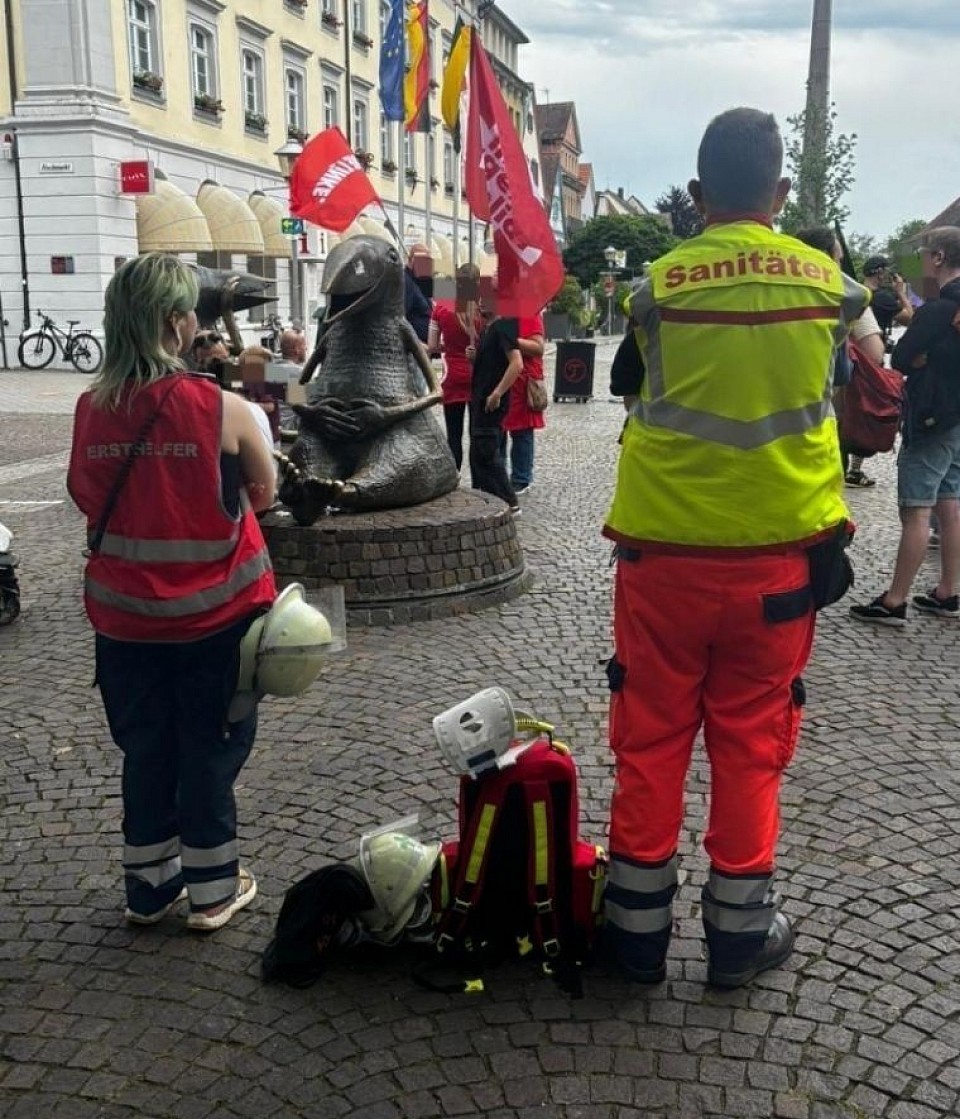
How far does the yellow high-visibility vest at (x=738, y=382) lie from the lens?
2744 mm

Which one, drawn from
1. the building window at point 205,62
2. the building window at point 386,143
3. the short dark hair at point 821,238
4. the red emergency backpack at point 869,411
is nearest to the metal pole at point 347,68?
the building window at point 386,143

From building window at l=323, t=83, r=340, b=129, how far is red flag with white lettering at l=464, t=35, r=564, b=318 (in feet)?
93.2

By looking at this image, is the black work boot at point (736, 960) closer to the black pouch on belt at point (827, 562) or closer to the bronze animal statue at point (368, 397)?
the black pouch on belt at point (827, 562)

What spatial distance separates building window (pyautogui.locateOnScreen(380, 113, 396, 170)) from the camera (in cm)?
3994

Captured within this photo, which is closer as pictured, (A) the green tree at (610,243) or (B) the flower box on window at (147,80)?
(B) the flower box on window at (147,80)

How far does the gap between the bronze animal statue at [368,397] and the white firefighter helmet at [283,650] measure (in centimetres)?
361

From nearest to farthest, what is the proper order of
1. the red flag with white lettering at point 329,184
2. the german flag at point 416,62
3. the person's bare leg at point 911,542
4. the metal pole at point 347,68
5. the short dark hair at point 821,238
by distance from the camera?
the short dark hair at point 821,238 → the person's bare leg at point 911,542 → the red flag with white lettering at point 329,184 → the german flag at point 416,62 → the metal pole at point 347,68

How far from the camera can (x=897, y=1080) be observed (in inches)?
104

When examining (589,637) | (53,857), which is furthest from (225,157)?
(53,857)

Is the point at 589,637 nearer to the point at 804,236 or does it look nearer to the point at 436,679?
the point at 436,679

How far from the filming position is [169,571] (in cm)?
300

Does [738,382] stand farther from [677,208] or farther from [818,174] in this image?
[677,208]

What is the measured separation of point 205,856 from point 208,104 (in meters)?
27.1

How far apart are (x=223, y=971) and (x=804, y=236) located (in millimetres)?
3774
